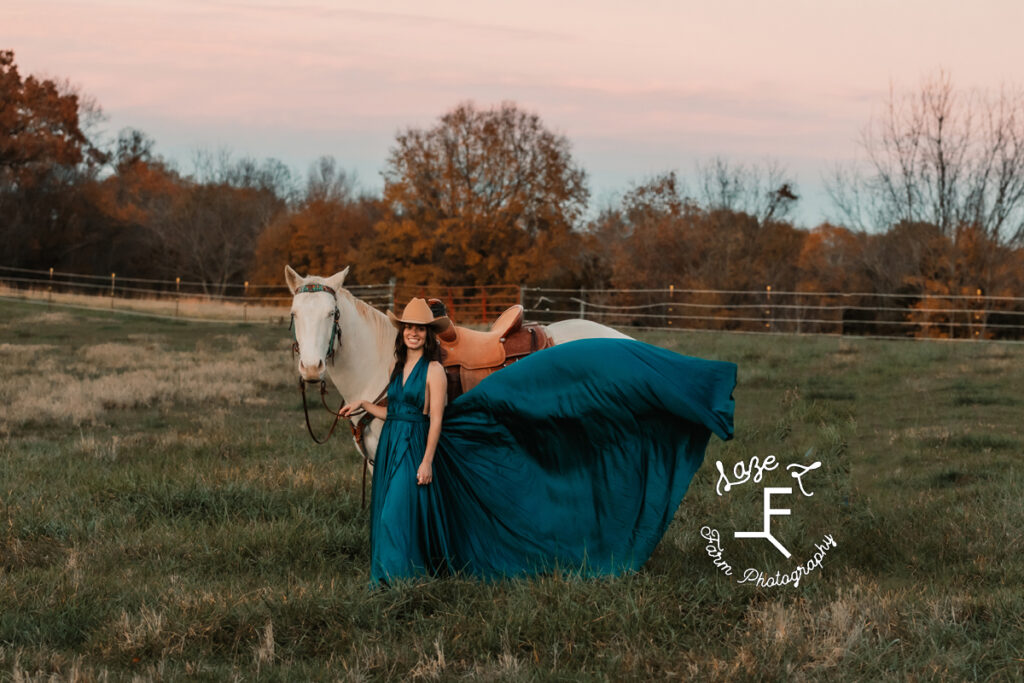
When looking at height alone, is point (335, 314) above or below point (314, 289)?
below

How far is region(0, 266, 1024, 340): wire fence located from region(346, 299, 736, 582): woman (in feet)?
62.6

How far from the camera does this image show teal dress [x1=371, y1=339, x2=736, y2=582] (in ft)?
17.0

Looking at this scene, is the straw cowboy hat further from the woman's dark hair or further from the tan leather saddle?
the tan leather saddle

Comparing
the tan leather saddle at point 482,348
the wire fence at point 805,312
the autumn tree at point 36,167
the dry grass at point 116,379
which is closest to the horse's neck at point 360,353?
the tan leather saddle at point 482,348

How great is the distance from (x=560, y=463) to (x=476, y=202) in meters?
34.6

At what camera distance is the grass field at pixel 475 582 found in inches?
163

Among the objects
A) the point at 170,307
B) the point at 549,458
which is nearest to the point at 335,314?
the point at 549,458

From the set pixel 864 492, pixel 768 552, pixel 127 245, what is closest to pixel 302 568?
pixel 768 552

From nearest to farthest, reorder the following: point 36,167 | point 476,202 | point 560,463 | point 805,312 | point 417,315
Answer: point 417,315 → point 560,463 → point 805,312 → point 476,202 → point 36,167

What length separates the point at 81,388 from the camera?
13.5 m

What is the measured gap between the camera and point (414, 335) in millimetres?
5246

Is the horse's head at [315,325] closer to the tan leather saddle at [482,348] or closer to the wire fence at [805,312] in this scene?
the tan leather saddle at [482,348]

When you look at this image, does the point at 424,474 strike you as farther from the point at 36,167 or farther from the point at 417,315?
the point at 36,167

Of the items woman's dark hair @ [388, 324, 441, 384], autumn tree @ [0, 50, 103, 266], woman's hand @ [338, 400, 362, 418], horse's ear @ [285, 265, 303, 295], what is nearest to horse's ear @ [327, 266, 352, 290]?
horse's ear @ [285, 265, 303, 295]
